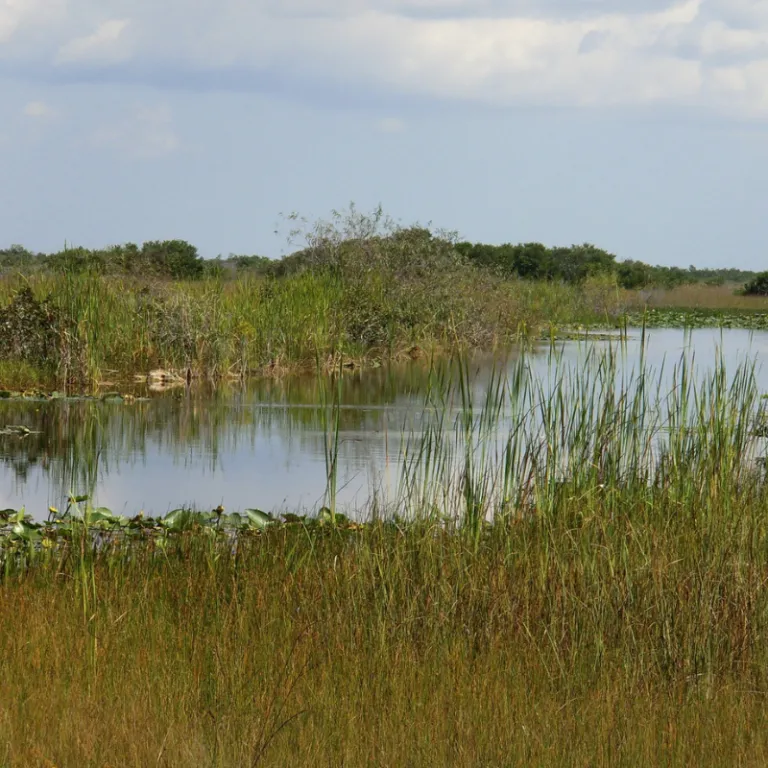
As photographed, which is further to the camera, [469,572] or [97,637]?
[469,572]

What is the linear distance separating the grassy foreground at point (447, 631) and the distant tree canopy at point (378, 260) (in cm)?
127

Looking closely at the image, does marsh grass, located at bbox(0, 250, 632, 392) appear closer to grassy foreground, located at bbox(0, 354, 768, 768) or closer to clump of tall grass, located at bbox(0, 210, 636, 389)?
clump of tall grass, located at bbox(0, 210, 636, 389)

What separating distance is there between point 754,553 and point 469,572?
1.35 meters

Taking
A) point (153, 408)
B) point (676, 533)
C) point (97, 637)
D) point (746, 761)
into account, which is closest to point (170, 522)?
point (97, 637)

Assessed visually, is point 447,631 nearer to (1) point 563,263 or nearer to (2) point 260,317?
(2) point 260,317

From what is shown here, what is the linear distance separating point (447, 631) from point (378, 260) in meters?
19.8

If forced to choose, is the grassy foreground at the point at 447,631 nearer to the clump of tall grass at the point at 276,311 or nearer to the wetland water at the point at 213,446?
the wetland water at the point at 213,446

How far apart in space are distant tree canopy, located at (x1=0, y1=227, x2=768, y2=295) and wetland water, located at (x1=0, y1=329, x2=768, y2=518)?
2284mm

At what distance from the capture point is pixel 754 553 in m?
5.39

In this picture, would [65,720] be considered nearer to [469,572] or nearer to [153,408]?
[469,572]

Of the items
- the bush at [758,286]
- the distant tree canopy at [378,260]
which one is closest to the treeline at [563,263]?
the distant tree canopy at [378,260]

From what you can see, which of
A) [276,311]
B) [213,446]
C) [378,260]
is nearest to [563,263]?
[378,260]

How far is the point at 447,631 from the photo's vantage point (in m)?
4.96

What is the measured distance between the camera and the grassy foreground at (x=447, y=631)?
3787mm
